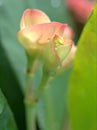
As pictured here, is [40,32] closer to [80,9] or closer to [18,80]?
[18,80]

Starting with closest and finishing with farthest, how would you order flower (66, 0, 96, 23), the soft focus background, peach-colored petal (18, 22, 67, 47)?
1. peach-colored petal (18, 22, 67, 47)
2. the soft focus background
3. flower (66, 0, 96, 23)

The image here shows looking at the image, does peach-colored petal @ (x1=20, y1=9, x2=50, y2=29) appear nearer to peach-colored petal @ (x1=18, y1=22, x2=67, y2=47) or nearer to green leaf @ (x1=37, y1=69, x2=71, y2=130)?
peach-colored petal @ (x1=18, y1=22, x2=67, y2=47)

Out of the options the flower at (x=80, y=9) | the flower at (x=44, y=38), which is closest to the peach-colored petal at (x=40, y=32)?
the flower at (x=44, y=38)

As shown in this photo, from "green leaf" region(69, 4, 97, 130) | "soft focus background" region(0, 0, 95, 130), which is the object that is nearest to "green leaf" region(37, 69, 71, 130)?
"soft focus background" region(0, 0, 95, 130)

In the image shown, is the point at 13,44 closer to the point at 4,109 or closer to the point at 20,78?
the point at 20,78

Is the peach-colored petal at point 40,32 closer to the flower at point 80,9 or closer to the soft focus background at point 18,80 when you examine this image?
the soft focus background at point 18,80

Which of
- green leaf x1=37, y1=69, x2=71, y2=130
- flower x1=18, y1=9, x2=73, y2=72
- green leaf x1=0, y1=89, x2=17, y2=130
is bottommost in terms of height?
green leaf x1=37, y1=69, x2=71, y2=130

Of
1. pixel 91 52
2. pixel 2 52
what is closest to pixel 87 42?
pixel 91 52
